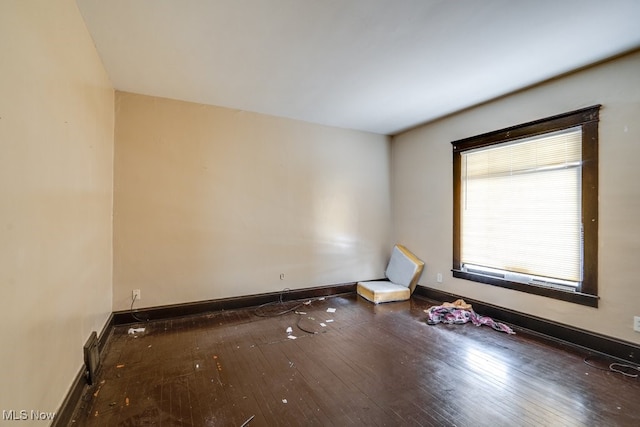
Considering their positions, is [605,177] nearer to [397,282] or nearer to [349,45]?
[349,45]

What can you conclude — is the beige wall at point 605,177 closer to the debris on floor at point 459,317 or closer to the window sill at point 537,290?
the window sill at point 537,290

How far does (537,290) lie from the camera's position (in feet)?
9.81

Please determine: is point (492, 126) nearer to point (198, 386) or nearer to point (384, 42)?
point (384, 42)

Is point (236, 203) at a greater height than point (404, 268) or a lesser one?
greater

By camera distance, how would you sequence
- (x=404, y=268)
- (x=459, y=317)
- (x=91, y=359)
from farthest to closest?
(x=404, y=268) → (x=459, y=317) → (x=91, y=359)

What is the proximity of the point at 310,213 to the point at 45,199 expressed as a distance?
3.12 m

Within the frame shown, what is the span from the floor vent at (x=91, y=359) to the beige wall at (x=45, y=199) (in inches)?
2.9

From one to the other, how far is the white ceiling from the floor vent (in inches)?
95.5

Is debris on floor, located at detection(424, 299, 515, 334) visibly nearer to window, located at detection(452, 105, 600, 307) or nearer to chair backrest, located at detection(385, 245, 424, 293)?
window, located at detection(452, 105, 600, 307)

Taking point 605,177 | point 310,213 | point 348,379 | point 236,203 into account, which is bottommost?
point 348,379

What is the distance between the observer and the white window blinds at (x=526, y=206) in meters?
2.76

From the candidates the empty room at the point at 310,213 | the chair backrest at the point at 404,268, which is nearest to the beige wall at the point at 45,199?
the empty room at the point at 310,213

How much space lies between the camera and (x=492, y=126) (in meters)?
3.43

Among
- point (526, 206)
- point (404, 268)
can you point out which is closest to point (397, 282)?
point (404, 268)
